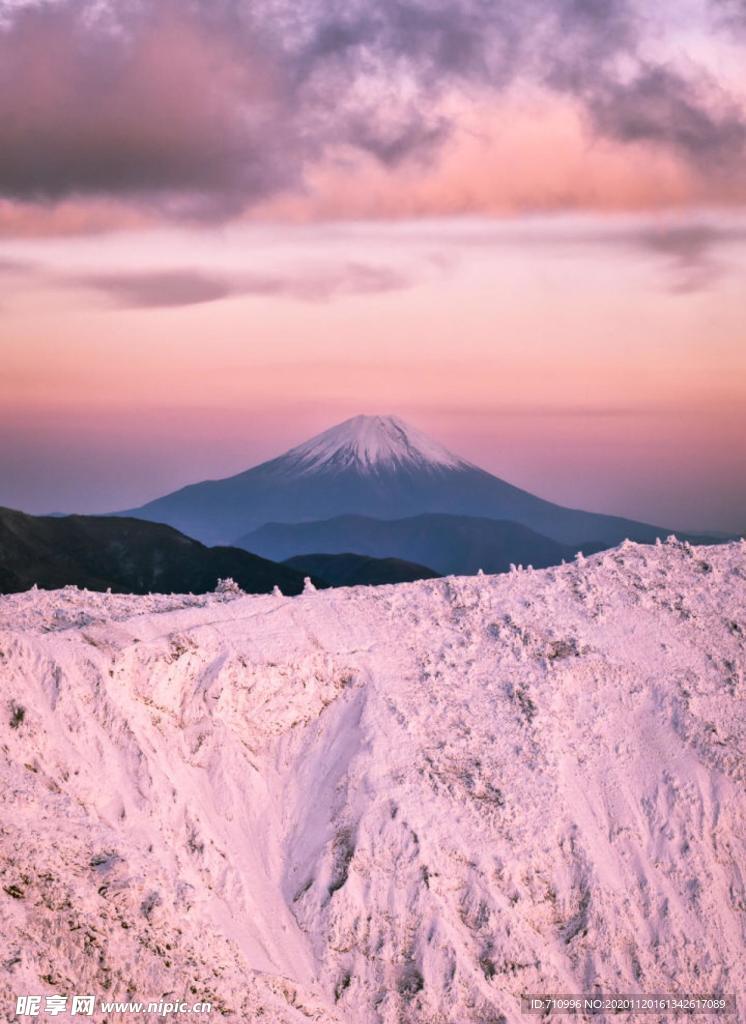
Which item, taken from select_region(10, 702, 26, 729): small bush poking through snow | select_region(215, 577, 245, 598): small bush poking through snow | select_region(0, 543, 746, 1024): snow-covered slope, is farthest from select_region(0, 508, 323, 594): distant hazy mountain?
select_region(10, 702, 26, 729): small bush poking through snow

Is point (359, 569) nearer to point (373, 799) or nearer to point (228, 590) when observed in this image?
point (228, 590)

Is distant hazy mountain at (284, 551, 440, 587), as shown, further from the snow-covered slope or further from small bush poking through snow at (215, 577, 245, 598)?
the snow-covered slope

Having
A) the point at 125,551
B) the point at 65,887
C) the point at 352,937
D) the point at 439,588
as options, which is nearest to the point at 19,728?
the point at 65,887

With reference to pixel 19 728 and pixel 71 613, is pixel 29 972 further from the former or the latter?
pixel 71 613

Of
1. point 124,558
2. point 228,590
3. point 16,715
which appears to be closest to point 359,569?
point 124,558

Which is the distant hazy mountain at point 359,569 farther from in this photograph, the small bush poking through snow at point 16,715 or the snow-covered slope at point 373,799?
the small bush poking through snow at point 16,715

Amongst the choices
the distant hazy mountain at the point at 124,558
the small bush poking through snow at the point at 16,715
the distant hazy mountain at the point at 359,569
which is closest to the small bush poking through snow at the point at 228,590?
the small bush poking through snow at the point at 16,715

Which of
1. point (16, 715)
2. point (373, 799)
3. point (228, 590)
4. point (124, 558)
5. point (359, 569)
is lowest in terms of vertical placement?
point (373, 799)
